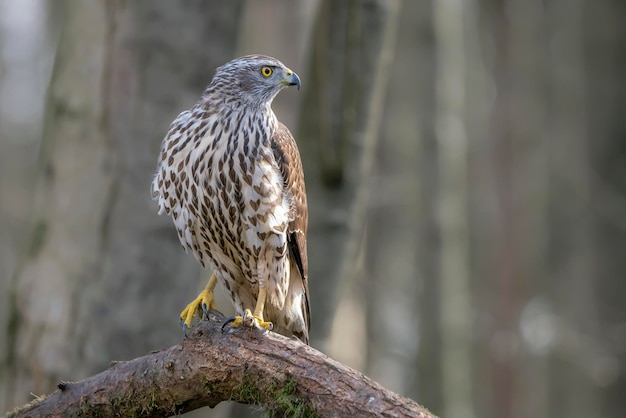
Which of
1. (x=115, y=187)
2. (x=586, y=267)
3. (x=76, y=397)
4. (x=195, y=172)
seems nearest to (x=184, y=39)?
(x=115, y=187)

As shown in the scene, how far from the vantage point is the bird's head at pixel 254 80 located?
5531 millimetres

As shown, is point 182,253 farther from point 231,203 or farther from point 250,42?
point 250,42

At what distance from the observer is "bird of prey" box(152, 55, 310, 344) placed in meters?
5.14

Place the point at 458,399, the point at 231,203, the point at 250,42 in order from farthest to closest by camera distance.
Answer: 1. the point at 250,42
2. the point at 458,399
3. the point at 231,203

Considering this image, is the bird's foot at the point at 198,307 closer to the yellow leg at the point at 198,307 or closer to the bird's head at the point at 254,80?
the yellow leg at the point at 198,307

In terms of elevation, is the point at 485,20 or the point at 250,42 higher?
the point at 485,20

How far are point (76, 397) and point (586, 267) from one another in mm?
15777

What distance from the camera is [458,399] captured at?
11.1 m

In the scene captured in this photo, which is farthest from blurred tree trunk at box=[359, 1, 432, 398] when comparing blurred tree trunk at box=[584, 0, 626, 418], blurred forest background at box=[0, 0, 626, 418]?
blurred tree trunk at box=[584, 0, 626, 418]

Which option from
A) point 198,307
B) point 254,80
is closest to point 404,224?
point 254,80

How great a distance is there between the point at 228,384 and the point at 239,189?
1.26 m

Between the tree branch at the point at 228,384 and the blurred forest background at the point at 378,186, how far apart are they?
1.97 metres

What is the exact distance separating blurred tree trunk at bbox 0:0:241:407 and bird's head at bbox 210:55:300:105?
3.82 feet

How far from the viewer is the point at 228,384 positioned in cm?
427
